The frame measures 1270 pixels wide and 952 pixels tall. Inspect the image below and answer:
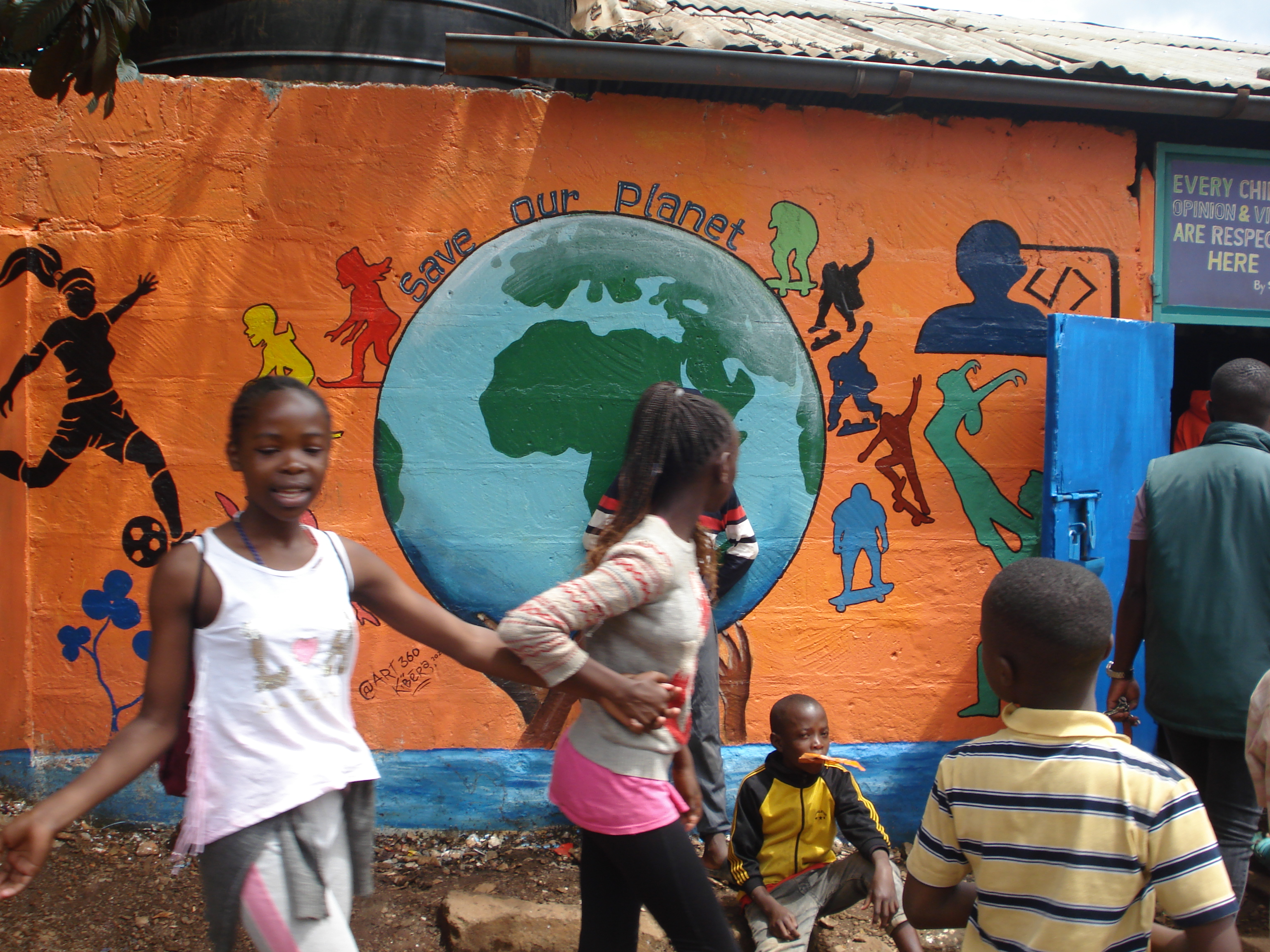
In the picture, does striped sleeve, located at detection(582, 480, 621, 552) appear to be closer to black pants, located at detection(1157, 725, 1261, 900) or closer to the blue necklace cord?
the blue necklace cord

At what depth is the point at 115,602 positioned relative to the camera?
3.64m

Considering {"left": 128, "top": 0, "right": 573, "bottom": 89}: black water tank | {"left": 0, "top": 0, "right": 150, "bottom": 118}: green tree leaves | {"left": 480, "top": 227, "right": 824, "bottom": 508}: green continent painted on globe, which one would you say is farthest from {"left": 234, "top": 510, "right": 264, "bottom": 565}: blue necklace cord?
{"left": 128, "top": 0, "right": 573, "bottom": 89}: black water tank

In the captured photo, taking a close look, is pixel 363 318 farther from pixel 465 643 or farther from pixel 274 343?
pixel 465 643

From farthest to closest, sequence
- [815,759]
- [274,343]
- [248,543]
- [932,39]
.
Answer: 1. [932,39]
2. [274,343]
3. [815,759]
4. [248,543]

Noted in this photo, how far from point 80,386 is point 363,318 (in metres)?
1.09

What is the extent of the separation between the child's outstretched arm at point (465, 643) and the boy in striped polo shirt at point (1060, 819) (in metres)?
0.54

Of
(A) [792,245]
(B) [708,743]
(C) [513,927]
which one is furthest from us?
(A) [792,245]

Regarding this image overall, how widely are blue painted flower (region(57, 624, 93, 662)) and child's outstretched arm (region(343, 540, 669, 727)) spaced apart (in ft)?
7.76

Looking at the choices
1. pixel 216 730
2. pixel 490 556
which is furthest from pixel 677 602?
pixel 490 556

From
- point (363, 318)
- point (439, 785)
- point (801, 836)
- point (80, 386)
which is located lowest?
point (439, 785)

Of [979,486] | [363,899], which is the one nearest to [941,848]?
[363,899]

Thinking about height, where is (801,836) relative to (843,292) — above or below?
below

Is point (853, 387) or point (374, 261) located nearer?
point (374, 261)

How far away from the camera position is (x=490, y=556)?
3750 mm
